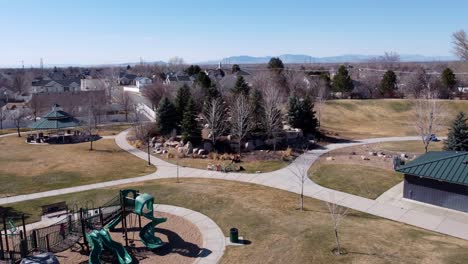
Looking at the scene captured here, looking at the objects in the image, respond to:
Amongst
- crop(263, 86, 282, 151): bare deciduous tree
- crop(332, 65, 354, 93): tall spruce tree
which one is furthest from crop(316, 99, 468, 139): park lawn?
crop(263, 86, 282, 151): bare deciduous tree

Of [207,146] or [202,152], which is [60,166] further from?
[207,146]

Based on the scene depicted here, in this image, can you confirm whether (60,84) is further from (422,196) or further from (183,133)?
(422,196)

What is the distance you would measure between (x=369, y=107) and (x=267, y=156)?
3667 centimetres

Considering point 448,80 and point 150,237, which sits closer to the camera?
point 150,237

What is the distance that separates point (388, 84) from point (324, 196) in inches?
2208

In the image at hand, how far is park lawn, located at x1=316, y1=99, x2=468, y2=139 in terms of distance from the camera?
5214 cm

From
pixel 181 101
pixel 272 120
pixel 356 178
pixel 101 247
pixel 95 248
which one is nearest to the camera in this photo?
pixel 95 248

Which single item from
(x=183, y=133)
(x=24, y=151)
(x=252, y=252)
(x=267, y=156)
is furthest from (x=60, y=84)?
(x=252, y=252)

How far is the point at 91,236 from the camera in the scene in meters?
16.9

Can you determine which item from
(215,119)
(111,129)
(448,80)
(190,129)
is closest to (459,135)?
(215,119)

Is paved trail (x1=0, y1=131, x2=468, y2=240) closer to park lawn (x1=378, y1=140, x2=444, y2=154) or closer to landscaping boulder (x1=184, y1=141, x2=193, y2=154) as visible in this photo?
landscaping boulder (x1=184, y1=141, x2=193, y2=154)

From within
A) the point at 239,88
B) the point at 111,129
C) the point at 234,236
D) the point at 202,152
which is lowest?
the point at 234,236

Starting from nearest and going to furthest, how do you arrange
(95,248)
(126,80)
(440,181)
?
(95,248) → (440,181) → (126,80)

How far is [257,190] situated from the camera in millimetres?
27266
